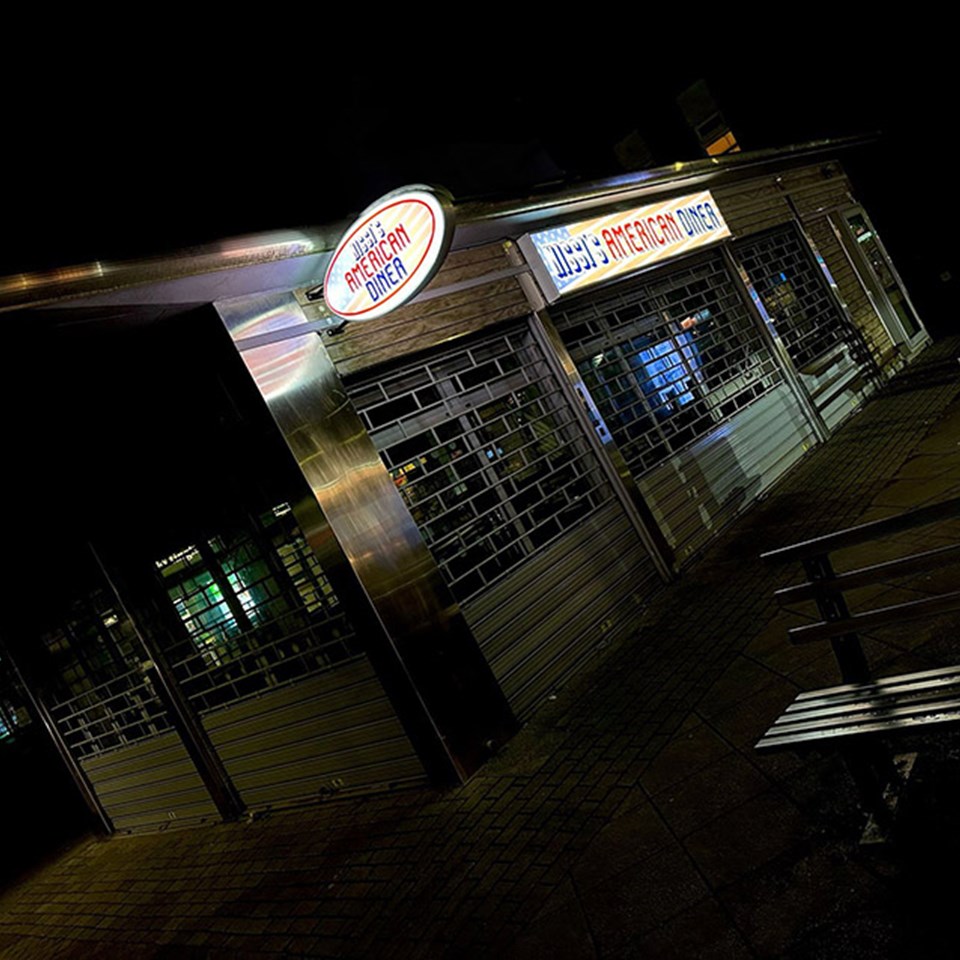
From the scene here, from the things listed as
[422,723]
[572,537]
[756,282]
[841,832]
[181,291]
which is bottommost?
[841,832]

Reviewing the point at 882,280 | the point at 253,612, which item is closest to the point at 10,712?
the point at 253,612

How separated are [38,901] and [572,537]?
7.88 m

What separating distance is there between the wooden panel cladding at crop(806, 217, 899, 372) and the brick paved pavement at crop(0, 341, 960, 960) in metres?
7.48

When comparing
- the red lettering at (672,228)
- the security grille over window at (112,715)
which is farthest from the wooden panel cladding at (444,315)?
the security grille over window at (112,715)

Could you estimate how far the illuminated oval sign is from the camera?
4234 millimetres

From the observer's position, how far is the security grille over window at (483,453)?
6016mm

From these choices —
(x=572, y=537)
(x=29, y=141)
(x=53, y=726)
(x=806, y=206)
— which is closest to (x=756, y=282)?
(x=806, y=206)

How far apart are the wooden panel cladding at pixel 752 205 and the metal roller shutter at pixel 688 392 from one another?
149 cm

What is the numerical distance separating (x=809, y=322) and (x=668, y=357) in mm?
5371

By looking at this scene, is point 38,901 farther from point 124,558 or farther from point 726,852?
point 726,852

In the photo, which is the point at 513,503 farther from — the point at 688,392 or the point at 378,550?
the point at 688,392

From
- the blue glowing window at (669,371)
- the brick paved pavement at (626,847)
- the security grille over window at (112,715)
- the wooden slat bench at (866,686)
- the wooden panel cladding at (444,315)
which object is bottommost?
the brick paved pavement at (626,847)

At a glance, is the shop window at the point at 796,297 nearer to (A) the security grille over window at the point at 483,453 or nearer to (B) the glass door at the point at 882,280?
(B) the glass door at the point at 882,280

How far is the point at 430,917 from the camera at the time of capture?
3.55 m
